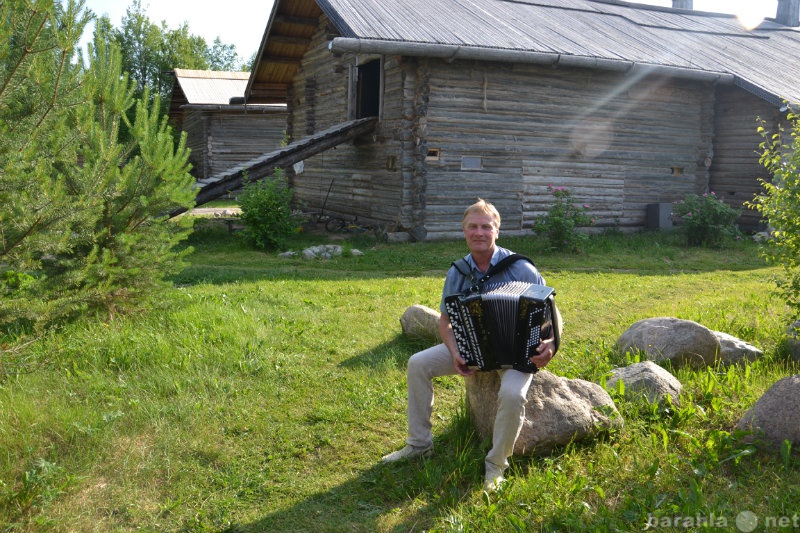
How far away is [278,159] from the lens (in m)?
12.8

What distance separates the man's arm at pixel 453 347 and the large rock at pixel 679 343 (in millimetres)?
2279

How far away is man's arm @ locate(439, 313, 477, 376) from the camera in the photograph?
12.4 ft

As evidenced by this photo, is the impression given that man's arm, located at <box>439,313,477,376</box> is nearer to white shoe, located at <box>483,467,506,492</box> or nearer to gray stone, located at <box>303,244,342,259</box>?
white shoe, located at <box>483,467,506,492</box>

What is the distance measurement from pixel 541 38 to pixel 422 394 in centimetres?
1112

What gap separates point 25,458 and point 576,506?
320cm

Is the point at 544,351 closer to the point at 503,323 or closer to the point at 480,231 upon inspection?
the point at 503,323

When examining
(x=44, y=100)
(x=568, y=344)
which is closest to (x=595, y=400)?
(x=568, y=344)

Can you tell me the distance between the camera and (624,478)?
12.1ft

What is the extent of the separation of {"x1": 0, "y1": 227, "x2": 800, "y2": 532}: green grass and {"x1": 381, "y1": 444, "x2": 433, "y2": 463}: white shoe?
62 mm

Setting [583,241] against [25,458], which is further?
[583,241]

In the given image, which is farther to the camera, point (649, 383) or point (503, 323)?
point (649, 383)

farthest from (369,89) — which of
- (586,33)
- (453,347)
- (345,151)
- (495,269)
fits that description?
(453,347)

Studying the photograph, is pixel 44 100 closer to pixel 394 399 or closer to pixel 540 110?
pixel 394 399

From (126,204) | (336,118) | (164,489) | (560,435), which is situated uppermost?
(336,118)
